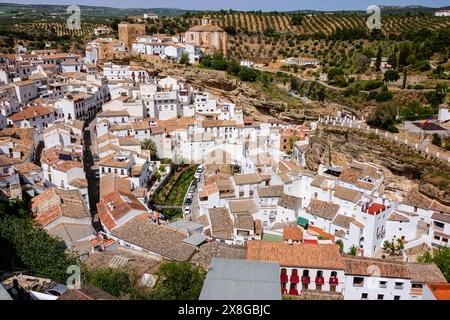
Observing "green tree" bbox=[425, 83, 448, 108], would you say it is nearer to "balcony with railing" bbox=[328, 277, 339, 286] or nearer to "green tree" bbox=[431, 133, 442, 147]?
"green tree" bbox=[431, 133, 442, 147]

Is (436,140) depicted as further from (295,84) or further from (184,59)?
(184,59)

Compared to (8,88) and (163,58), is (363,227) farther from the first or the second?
(163,58)

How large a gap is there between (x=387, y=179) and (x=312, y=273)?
9.02m

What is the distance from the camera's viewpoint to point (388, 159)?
19.6m

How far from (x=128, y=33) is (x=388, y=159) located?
96.2ft

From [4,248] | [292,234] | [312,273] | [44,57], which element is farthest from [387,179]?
[44,57]

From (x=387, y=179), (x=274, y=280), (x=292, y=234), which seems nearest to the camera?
(x=274, y=280)

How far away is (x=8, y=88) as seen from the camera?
25281 mm

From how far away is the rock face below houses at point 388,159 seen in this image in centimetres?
1770

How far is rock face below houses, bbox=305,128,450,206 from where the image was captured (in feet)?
58.1

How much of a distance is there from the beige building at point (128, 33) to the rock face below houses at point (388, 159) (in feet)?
80.5

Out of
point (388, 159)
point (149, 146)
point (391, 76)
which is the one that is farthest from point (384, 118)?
point (149, 146)

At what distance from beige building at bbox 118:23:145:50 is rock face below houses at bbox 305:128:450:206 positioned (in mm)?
24552

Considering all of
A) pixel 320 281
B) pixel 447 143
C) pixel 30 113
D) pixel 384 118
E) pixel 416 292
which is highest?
pixel 30 113
